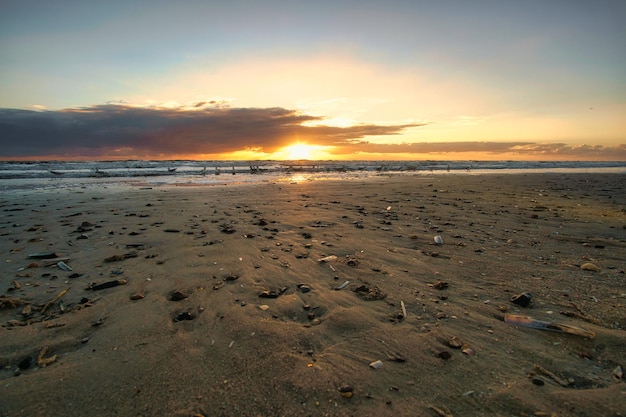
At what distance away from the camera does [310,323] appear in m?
3.29

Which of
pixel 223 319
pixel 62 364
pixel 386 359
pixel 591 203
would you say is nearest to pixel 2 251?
pixel 62 364

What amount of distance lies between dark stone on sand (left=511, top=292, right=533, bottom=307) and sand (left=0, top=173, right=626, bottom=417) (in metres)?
0.05

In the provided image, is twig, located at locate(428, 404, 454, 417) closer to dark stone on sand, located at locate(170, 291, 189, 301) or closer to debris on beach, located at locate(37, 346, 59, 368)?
dark stone on sand, located at locate(170, 291, 189, 301)

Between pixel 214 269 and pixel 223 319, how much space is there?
1502 millimetres

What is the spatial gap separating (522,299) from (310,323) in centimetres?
246

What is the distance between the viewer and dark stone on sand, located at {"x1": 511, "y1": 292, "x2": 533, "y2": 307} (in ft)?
11.7

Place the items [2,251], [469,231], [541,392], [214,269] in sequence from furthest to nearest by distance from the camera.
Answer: [469,231] < [2,251] < [214,269] < [541,392]

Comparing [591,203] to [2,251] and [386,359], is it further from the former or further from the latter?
[2,251]

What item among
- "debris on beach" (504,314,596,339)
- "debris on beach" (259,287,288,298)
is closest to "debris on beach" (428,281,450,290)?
"debris on beach" (504,314,596,339)

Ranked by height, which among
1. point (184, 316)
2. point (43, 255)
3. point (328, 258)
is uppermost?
point (43, 255)

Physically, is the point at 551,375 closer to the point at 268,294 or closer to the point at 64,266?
the point at 268,294

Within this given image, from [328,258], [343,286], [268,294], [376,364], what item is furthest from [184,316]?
[328,258]

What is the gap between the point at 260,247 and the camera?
18.9 feet

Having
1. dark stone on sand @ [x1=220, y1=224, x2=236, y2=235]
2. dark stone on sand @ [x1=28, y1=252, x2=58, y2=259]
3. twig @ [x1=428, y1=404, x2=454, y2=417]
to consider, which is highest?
dark stone on sand @ [x1=220, y1=224, x2=236, y2=235]
